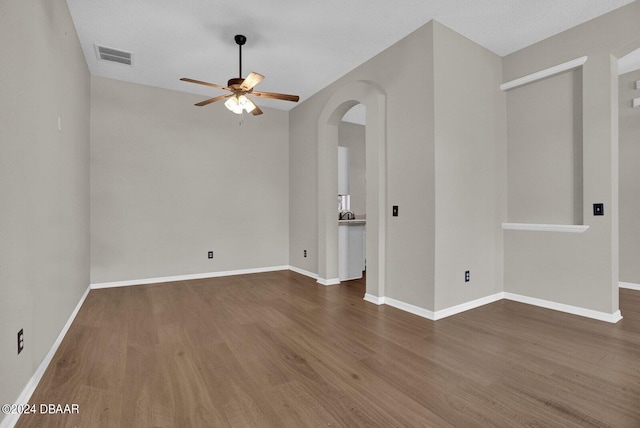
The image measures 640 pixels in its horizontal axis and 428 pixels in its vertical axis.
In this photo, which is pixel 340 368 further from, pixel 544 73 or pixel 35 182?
pixel 544 73

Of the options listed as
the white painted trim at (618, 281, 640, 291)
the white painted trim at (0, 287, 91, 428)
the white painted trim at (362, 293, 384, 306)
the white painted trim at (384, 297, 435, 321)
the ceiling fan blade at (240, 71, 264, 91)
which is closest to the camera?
the white painted trim at (0, 287, 91, 428)

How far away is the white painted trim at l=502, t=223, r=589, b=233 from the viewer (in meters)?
3.15

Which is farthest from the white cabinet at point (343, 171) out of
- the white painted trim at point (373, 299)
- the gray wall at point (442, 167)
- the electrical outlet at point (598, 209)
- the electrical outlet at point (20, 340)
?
the electrical outlet at point (20, 340)

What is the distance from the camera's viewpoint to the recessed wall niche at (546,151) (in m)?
3.25

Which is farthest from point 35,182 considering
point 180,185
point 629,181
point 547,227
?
point 629,181

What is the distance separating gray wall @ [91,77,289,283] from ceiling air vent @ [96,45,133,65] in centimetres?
67

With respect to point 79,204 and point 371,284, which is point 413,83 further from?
point 79,204

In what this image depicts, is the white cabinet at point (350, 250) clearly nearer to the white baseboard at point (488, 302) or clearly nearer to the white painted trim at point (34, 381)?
the white baseboard at point (488, 302)

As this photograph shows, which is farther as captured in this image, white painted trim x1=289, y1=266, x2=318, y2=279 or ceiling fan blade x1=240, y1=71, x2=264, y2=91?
white painted trim x1=289, y1=266, x2=318, y2=279

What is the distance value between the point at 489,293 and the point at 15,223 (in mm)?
4084

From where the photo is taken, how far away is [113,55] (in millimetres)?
3750

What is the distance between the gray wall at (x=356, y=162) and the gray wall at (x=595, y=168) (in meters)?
3.66

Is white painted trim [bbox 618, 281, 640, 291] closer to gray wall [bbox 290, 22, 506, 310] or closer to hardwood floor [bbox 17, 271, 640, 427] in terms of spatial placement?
hardwood floor [bbox 17, 271, 640, 427]

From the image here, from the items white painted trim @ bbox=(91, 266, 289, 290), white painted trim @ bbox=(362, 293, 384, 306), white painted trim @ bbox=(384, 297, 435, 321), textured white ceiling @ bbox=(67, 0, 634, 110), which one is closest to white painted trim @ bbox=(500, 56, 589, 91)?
textured white ceiling @ bbox=(67, 0, 634, 110)
